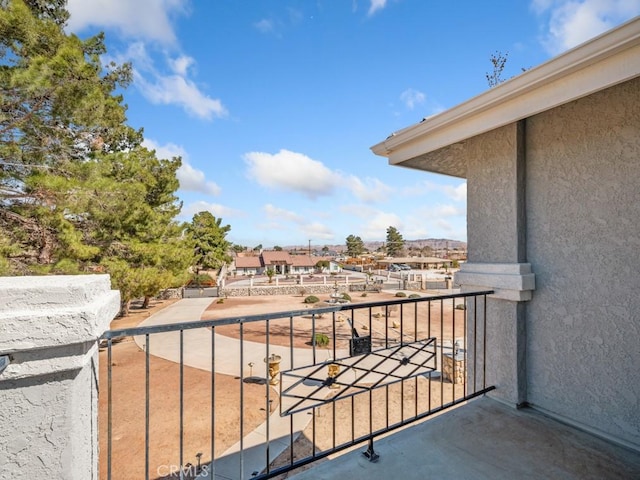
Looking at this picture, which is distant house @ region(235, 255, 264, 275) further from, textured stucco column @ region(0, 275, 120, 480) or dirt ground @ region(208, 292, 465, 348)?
textured stucco column @ region(0, 275, 120, 480)

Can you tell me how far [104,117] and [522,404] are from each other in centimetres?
1086

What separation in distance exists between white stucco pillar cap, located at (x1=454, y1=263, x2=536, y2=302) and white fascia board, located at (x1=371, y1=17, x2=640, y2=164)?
1160mm

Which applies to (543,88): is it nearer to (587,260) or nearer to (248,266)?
(587,260)

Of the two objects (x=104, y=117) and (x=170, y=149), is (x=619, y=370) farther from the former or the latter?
(x=170, y=149)

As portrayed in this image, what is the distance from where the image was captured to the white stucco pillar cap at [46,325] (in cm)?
96

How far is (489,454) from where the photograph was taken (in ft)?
7.11

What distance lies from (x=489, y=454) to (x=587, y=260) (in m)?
1.57

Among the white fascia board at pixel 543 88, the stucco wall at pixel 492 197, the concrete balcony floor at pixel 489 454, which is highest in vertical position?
the white fascia board at pixel 543 88

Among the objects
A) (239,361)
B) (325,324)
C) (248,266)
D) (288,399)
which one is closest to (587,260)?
(288,399)

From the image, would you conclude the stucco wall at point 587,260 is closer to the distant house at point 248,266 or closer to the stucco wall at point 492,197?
the stucco wall at point 492,197

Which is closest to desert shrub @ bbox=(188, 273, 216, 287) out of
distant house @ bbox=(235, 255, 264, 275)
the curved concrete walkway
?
the curved concrete walkway

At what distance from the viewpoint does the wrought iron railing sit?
1.99m

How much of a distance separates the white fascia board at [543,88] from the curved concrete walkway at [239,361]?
2.23 m

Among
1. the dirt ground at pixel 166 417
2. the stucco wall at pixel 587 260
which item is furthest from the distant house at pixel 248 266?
the stucco wall at pixel 587 260
